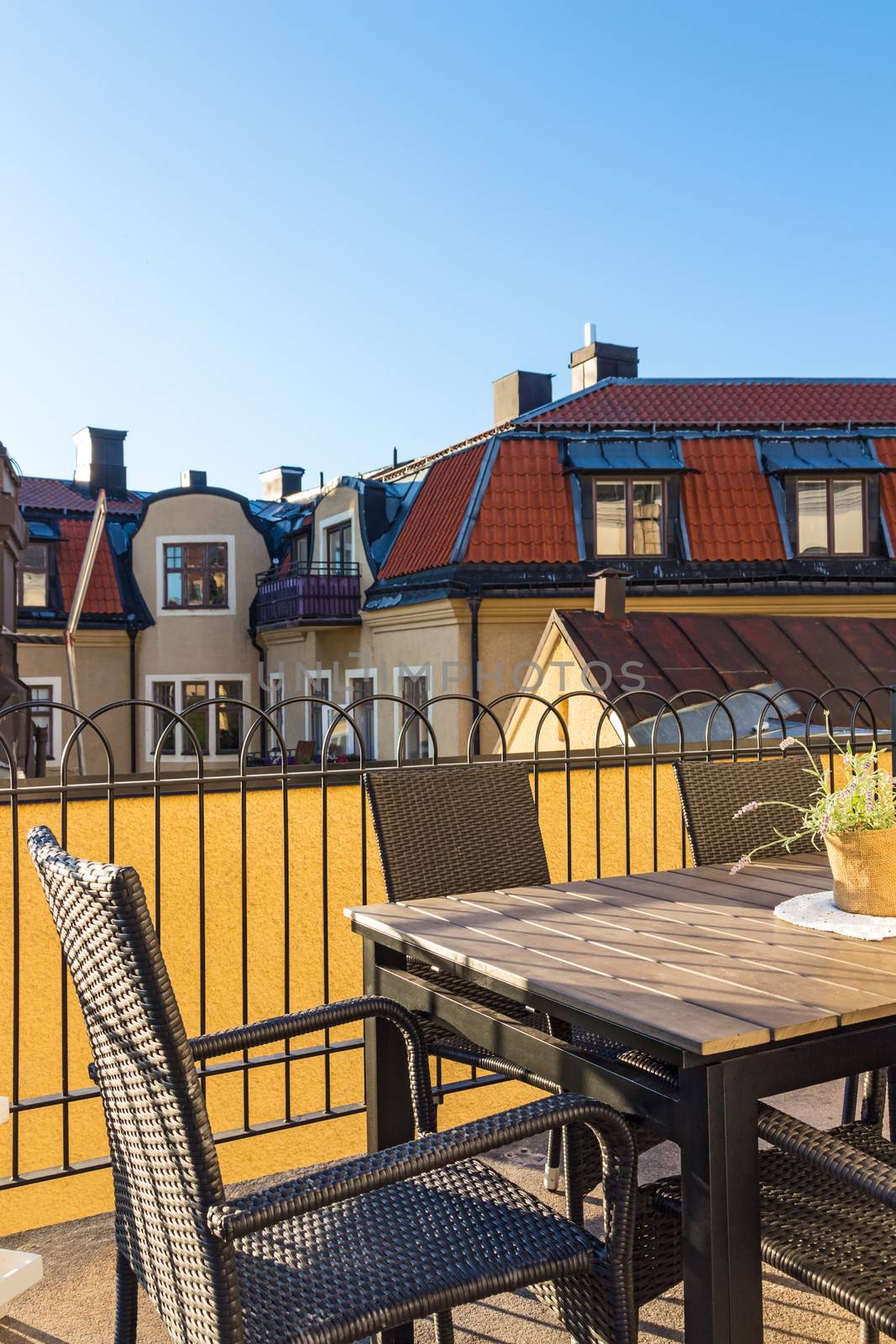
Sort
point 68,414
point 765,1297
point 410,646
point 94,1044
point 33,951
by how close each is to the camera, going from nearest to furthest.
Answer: point 94,1044 → point 765,1297 → point 33,951 → point 410,646 → point 68,414

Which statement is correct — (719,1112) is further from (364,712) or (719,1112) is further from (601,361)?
(601,361)

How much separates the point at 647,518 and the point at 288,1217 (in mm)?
17060

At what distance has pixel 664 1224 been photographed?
2074 millimetres

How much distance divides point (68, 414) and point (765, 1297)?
30862 mm

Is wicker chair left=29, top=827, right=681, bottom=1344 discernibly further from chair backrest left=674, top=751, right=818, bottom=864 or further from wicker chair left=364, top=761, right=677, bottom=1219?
chair backrest left=674, top=751, right=818, bottom=864

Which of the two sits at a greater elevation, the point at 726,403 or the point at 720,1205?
the point at 726,403

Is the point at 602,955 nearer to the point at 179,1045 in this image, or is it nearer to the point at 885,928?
the point at 885,928

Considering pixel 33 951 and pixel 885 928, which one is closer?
pixel 885 928

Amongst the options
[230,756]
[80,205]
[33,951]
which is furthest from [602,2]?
[230,756]

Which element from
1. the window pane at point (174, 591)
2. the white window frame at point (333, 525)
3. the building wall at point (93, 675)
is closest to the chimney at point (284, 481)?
the window pane at point (174, 591)

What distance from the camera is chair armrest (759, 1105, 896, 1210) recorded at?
68.0 inches

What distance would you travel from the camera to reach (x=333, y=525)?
881 inches

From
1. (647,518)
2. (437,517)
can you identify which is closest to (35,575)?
(437,517)

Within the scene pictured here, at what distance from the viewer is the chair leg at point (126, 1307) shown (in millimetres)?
1920
